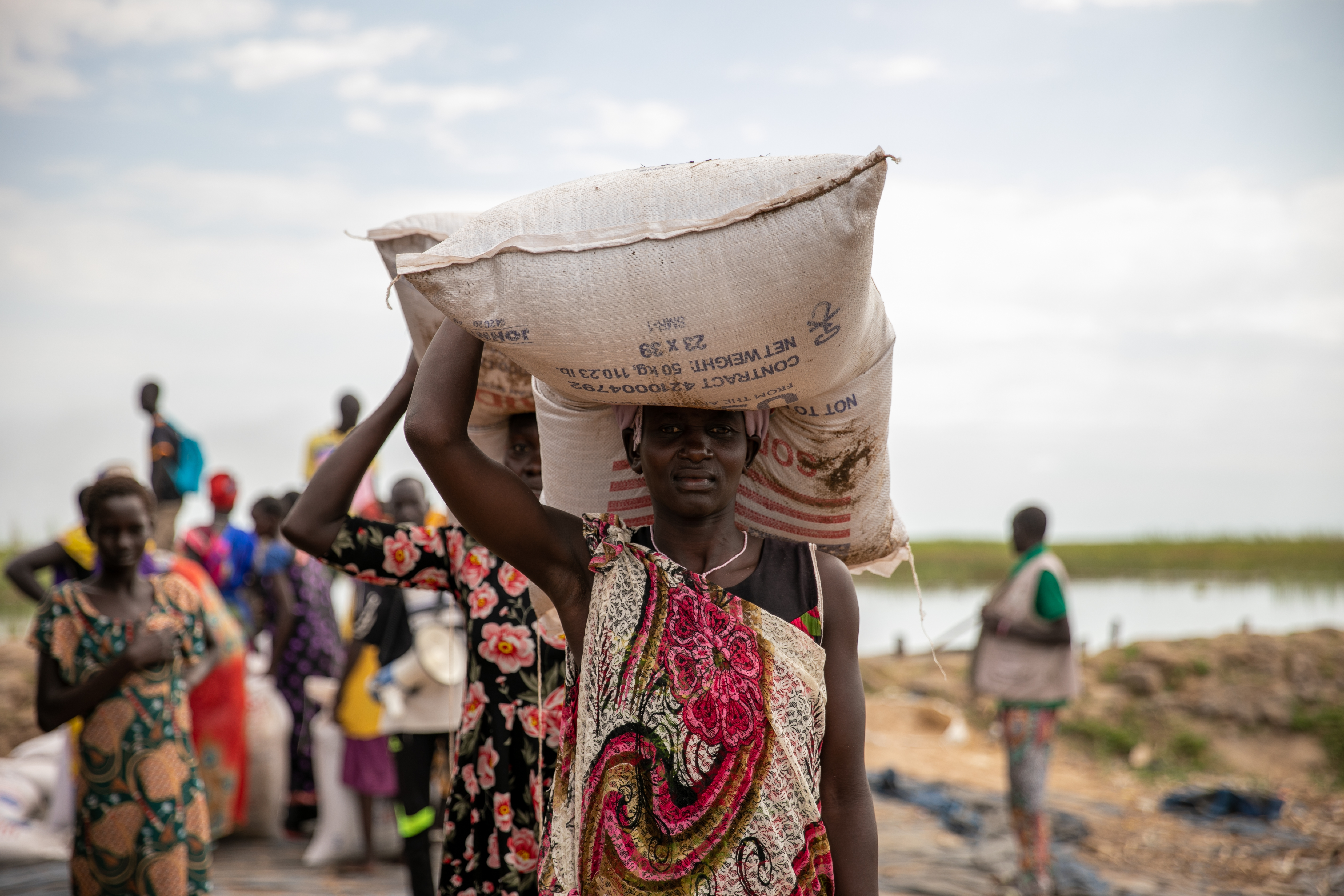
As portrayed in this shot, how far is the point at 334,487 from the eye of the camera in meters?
2.41

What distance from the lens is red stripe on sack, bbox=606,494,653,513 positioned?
196 cm

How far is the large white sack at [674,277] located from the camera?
1509mm

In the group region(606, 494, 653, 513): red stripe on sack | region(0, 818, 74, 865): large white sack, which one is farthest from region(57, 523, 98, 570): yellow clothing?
region(606, 494, 653, 513): red stripe on sack

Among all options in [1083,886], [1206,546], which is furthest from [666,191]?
[1206,546]

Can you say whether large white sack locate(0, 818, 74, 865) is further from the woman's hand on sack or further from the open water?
the open water

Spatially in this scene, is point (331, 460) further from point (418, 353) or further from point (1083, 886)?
point (1083, 886)

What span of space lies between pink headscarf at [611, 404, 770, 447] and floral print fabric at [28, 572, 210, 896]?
227 centimetres

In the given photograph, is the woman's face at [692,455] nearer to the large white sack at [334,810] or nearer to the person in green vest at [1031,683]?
the person in green vest at [1031,683]

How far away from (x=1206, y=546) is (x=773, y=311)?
35.0 meters

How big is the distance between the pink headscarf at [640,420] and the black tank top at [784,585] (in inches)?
7.0

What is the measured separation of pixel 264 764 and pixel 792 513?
5.12 m

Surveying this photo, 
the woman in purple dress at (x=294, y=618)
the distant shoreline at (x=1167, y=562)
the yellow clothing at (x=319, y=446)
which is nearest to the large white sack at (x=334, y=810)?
the woman in purple dress at (x=294, y=618)

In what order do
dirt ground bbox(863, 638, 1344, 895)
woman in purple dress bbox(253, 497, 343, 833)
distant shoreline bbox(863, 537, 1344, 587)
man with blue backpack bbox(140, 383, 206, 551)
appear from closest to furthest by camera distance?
dirt ground bbox(863, 638, 1344, 895) → woman in purple dress bbox(253, 497, 343, 833) → man with blue backpack bbox(140, 383, 206, 551) → distant shoreline bbox(863, 537, 1344, 587)

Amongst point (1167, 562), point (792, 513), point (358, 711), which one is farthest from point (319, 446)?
point (1167, 562)
